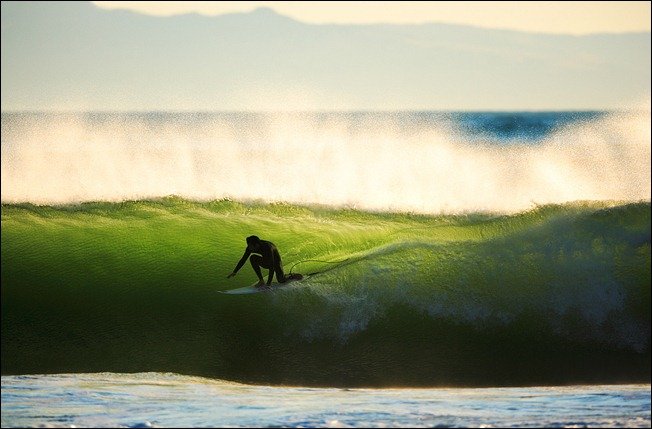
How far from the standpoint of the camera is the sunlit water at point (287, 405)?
9688mm

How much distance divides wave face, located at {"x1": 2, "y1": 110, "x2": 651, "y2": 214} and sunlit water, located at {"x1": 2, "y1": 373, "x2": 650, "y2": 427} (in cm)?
387

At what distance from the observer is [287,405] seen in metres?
10.3

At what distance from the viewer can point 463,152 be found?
20688mm

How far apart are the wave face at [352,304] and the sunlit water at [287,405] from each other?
28 centimetres

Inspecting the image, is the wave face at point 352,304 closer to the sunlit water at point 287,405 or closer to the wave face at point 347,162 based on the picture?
the sunlit water at point 287,405

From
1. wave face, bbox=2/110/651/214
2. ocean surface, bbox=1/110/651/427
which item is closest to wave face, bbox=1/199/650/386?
ocean surface, bbox=1/110/651/427

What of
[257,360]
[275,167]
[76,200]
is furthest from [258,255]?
[275,167]

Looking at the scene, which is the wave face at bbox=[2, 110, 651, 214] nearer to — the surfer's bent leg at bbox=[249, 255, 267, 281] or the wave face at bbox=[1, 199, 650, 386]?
the wave face at bbox=[1, 199, 650, 386]

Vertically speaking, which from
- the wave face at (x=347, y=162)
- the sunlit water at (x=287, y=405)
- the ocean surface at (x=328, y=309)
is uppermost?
the wave face at (x=347, y=162)

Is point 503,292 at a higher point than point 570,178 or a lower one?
lower

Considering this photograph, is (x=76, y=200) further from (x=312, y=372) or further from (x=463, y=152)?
(x=463, y=152)

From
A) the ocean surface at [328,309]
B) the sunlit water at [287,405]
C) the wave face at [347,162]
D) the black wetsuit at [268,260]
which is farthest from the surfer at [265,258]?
the wave face at [347,162]

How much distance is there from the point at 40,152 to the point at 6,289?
7.26 m

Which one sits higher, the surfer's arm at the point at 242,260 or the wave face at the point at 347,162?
the wave face at the point at 347,162
